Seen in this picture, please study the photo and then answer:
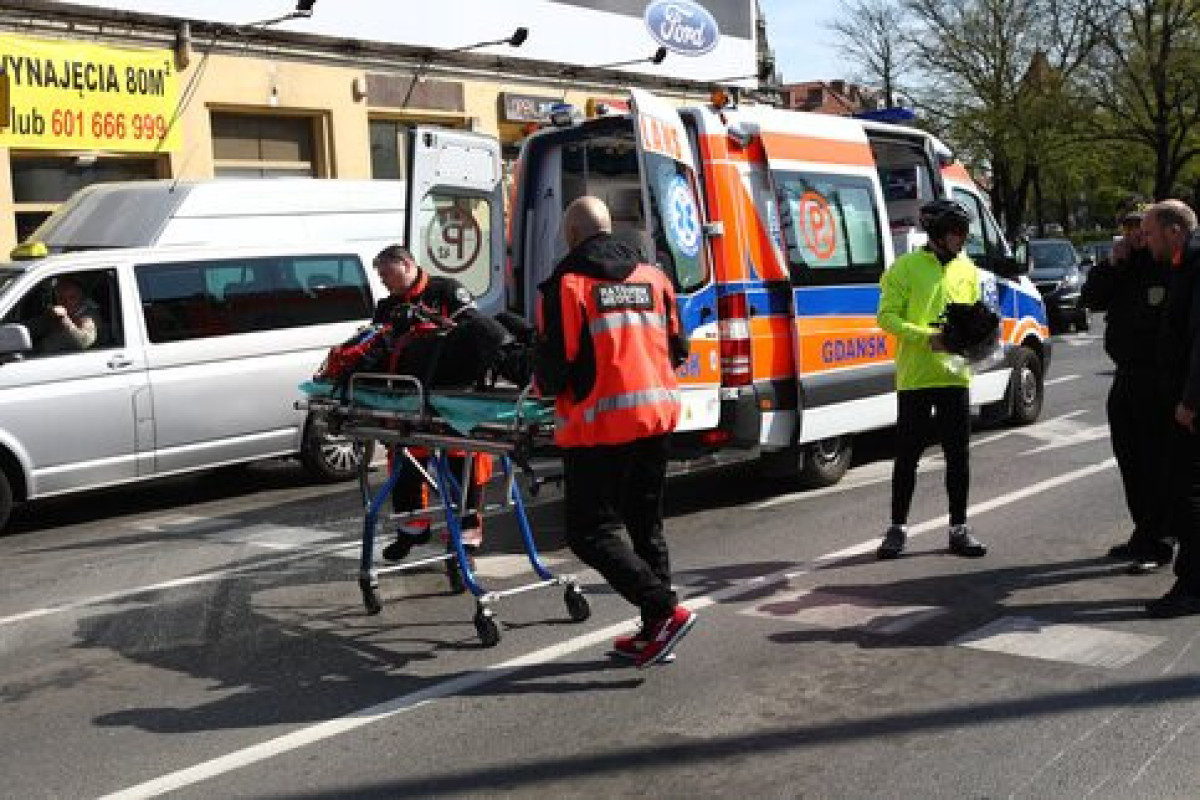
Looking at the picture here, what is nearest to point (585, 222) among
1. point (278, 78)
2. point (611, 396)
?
point (611, 396)

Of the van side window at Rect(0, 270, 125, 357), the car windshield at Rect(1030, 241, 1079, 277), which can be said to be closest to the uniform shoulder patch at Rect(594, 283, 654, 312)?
the van side window at Rect(0, 270, 125, 357)

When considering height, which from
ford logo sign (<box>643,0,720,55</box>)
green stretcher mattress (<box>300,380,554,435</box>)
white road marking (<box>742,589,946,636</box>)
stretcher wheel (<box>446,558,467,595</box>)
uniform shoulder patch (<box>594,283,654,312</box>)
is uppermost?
ford logo sign (<box>643,0,720,55</box>)

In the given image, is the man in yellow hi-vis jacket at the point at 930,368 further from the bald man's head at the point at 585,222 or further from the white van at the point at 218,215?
the white van at the point at 218,215

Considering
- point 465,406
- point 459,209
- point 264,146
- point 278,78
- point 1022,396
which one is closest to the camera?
point 465,406

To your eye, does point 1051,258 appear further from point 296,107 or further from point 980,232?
point 980,232

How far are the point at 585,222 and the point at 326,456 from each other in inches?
237

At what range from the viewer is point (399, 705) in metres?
4.98

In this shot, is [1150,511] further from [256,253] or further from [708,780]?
[256,253]

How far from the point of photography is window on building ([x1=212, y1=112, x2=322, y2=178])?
1742cm

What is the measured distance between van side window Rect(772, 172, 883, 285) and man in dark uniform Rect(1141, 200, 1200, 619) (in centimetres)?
282

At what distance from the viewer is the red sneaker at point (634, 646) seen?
17.2 ft

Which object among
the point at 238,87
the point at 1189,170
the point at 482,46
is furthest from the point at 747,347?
the point at 1189,170

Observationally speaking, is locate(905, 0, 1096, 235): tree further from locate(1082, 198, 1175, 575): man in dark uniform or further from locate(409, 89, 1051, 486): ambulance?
locate(1082, 198, 1175, 575): man in dark uniform

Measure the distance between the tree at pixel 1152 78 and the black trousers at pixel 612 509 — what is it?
127ft
